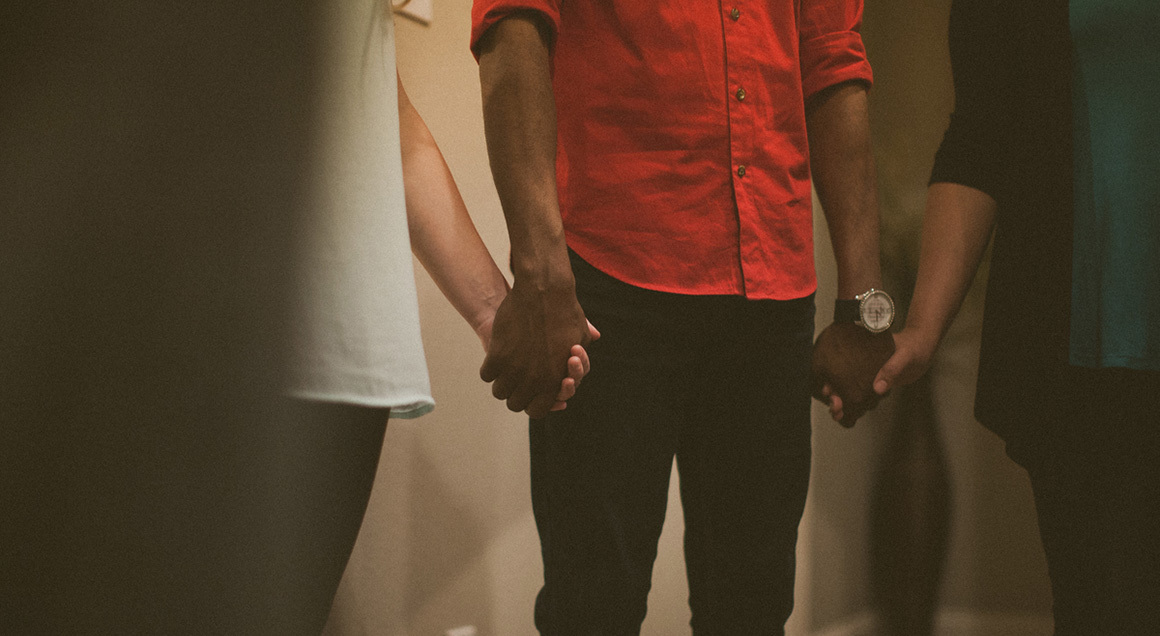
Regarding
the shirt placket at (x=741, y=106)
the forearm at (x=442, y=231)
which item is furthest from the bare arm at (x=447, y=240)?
the shirt placket at (x=741, y=106)

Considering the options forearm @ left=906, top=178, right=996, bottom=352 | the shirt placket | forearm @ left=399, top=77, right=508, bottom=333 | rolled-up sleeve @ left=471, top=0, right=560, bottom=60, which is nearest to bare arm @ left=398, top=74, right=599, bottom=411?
forearm @ left=399, top=77, right=508, bottom=333

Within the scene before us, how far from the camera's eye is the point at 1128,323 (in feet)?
2.30

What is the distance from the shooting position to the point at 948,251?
35.0 inches

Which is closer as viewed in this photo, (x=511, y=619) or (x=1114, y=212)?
(x=1114, y=212)

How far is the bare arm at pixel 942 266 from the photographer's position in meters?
0.87

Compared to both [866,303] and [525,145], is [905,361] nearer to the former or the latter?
[866,303]

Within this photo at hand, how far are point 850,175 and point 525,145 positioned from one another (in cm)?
45

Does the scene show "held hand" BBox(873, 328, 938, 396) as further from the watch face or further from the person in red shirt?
the person in red shirt

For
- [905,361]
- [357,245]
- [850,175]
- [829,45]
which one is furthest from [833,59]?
[357,245]

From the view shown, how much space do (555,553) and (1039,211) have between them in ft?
2.20

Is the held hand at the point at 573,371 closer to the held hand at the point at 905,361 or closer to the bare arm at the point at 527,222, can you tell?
the bare arm at the point at 527,222

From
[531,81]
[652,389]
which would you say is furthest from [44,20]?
[652,389]

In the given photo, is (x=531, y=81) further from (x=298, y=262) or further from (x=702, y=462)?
(x=702, y=462)

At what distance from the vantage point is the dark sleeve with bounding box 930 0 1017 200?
821 mm
